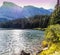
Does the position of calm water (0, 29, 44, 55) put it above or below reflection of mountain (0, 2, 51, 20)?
below

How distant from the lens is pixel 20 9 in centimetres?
2688

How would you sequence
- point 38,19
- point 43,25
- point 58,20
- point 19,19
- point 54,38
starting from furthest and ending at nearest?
1. point 19,19
2. point 38,19
3. point 43,25
4. point 58,20
5. point 54,38

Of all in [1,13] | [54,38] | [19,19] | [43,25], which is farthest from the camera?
[1,13]

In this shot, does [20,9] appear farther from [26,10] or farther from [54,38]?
[54,38]

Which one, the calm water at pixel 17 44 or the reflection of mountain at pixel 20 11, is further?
the reflection of mountain at pixel 20 11

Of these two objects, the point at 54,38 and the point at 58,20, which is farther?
the point at 58,20

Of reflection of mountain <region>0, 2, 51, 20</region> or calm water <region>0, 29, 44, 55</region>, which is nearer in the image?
calm water <region>0, 29, 44, 55</region>

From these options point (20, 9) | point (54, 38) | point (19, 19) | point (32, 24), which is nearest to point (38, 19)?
point (32, 24)

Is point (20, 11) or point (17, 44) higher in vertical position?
point (20, 11)

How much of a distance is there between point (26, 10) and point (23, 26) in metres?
2.78

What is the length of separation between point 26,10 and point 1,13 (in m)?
2.91

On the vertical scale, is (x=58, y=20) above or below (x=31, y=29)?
above

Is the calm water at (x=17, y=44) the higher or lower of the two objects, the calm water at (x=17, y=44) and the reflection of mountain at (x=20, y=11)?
the lower

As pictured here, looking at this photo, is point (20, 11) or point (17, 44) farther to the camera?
point (20, 11)
